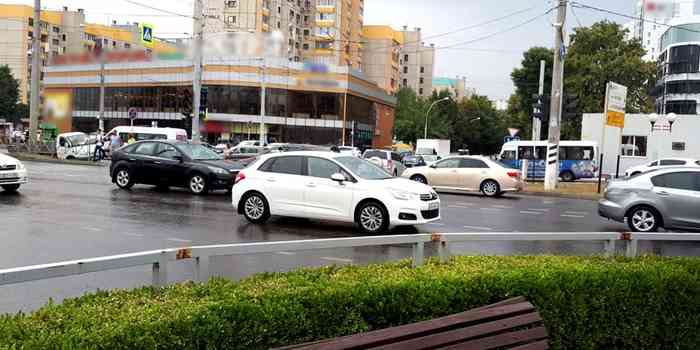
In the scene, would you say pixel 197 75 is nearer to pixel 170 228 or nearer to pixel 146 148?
pixel 146 148

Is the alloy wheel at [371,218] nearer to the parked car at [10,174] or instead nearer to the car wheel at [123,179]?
the car wheel at [123,179]

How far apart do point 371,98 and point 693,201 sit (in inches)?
2620

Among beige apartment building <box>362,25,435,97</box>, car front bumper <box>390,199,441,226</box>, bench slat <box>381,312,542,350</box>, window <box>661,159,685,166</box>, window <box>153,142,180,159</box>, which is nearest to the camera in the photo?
bench slat <box>381,312,542,350</box>

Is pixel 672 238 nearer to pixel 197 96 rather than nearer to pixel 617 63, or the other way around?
pixel 197 96

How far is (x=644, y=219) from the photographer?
13711mm

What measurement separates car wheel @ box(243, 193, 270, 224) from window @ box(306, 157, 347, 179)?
1159 millimetres

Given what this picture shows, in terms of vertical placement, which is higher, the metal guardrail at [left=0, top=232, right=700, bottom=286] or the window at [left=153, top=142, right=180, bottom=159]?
the window at [left=153, top=142, right=180, bottom=159]

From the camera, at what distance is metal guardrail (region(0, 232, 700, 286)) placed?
3.75 m

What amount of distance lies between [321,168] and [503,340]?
8.62 metres

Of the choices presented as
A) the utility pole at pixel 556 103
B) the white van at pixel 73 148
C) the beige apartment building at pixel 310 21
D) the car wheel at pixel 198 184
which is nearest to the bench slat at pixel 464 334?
the car wheel at pixel 198 184

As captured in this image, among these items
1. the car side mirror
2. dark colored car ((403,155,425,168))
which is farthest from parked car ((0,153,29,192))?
dark colored car ((403,155,425,168))

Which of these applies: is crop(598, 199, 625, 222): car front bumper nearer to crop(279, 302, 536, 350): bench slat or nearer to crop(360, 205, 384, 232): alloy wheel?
crop(360, 205, 384, 232): alloy wheel

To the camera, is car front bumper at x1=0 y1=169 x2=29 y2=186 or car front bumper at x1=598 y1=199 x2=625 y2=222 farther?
car front bumper at x1=0 y1=169 x2=29 y2=186

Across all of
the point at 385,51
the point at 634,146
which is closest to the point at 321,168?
the point at 634,146
